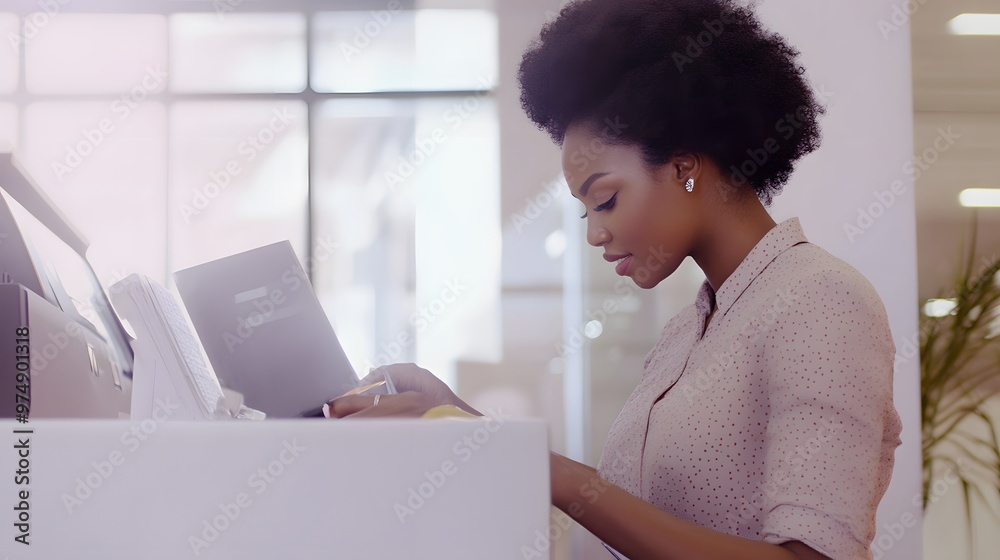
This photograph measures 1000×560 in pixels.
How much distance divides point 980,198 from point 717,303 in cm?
154

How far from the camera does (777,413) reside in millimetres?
871

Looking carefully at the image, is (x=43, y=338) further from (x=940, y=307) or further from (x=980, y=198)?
(x=980, y=198)

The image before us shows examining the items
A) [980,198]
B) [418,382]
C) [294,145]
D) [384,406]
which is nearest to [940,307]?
[980,198]

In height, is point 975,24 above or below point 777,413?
above

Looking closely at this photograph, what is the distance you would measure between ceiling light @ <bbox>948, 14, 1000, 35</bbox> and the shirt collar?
1568mm

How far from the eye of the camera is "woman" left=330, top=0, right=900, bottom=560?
2.69 feet

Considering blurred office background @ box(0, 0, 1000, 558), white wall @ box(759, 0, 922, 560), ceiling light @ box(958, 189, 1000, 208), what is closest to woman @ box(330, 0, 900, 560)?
white wall @ box(759, 0, 922, 560)

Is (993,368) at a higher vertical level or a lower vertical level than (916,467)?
higher

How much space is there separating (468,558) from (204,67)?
3.16m

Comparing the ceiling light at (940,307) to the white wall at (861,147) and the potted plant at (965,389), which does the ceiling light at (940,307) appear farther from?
the white wall at (861,147)

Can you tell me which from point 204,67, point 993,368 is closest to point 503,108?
point 204,67

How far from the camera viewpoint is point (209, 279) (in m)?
0.77

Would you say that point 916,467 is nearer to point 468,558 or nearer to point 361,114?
point 468,558

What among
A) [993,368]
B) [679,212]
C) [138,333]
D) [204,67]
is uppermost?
[204,67]
